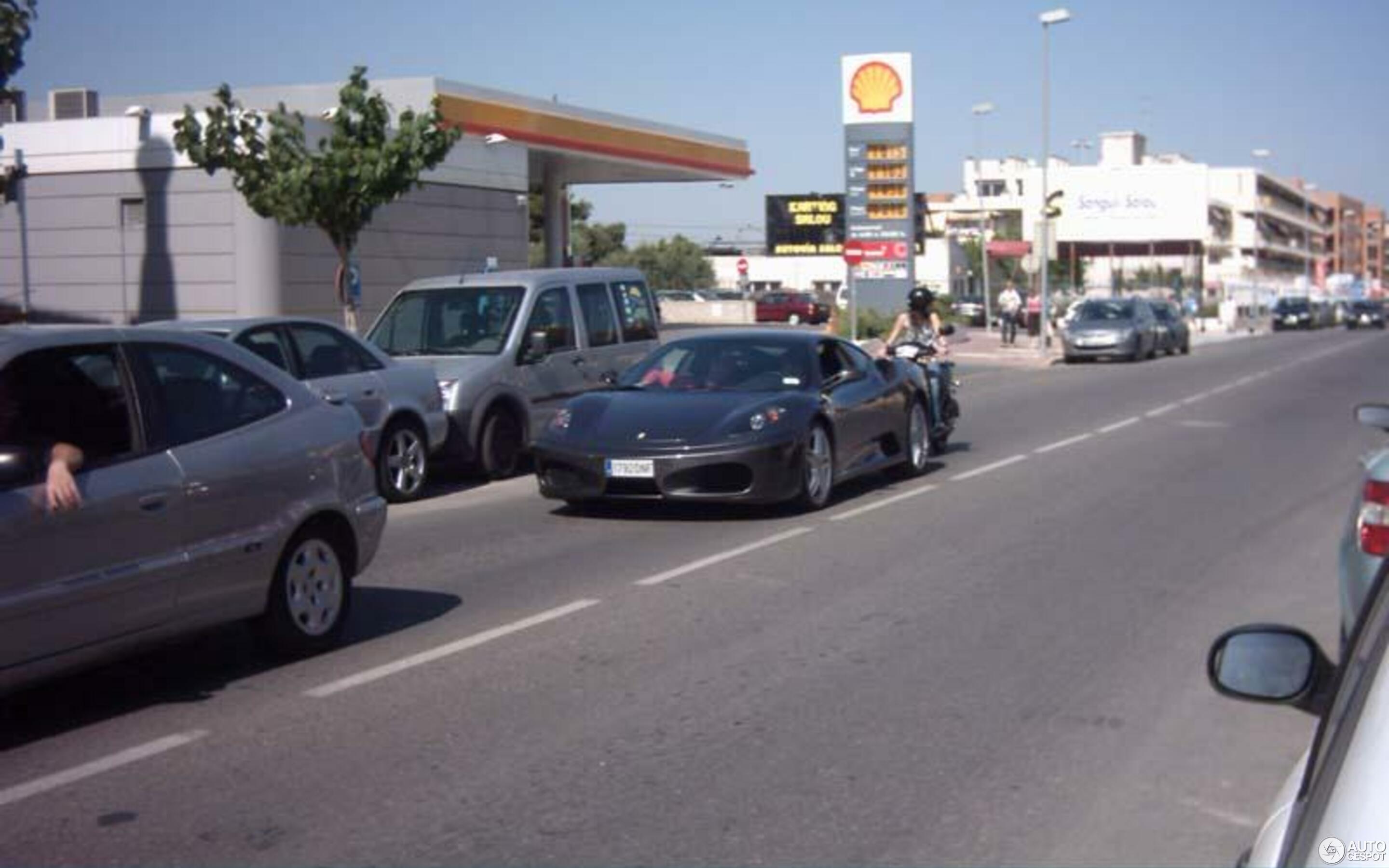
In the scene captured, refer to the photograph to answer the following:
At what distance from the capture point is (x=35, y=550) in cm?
597

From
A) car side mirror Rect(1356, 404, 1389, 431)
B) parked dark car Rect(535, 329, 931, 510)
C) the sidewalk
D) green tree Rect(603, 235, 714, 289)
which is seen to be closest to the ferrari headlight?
parked dark car Rect(535, 329, 931, 510)

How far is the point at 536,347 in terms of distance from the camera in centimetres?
1472

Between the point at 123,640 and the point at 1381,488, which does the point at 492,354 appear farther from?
the point at 1381,488

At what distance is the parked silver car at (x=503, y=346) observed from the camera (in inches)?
578

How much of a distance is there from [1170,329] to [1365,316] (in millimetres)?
35756

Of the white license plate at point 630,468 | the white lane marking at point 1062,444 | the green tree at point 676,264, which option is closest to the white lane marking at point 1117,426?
the white lane marking at point 1062,444

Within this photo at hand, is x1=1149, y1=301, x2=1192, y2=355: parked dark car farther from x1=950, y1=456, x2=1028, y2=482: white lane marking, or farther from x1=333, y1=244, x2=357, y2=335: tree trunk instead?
x1=950, y1=456, x2=1028, y2=482: white lane marking

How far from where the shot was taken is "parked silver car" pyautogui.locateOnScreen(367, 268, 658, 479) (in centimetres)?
1469

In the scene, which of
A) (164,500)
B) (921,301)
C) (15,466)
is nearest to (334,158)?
(921,301)

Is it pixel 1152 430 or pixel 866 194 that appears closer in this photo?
pixel 1152 430

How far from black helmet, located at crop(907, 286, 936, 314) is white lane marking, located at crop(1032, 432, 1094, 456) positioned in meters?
1.99

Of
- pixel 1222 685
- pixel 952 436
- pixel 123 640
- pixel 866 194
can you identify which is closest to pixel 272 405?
pixel 123 640

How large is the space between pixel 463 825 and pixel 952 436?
14.2 meters

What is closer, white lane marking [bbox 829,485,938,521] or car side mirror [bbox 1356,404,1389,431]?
car side mirror [bbox 1356,404,1389,431]
